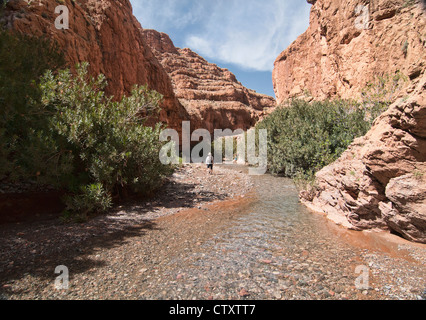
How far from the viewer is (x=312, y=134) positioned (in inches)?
617

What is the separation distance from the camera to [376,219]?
6.31 meters

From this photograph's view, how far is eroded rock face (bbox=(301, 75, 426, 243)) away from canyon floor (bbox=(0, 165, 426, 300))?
57 centimetres

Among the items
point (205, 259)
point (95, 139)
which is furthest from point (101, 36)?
point (205, 259)

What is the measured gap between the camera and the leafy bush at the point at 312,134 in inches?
503

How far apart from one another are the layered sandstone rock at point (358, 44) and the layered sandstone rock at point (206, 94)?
73.6 ft

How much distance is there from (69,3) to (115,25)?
20.5 feet

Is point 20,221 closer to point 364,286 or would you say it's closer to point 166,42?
point 364,286

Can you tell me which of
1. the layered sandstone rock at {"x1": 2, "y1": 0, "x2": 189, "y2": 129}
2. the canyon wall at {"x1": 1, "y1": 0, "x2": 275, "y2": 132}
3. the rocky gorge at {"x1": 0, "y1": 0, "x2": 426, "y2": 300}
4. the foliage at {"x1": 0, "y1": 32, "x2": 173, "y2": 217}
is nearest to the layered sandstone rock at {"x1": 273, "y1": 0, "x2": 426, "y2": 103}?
the rocky gorge at {"x1": 0, "y1": 0, "x2": 426, "y2": 300}

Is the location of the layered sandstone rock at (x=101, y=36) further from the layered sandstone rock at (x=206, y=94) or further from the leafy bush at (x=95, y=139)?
the layered sandstone rock at (x=206, y=94)

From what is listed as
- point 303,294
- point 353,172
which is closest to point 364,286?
point 303,294

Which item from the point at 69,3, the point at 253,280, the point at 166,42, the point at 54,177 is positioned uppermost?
the point at 166,42

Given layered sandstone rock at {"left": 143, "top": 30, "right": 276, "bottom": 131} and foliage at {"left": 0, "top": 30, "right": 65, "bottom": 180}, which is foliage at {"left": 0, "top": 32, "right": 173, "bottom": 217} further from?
layered sandstone rock at {"left": 143, "top": 30, "right": 276, "bottom": 131}

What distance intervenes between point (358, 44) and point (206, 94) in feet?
139

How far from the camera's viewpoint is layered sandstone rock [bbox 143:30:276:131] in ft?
166
